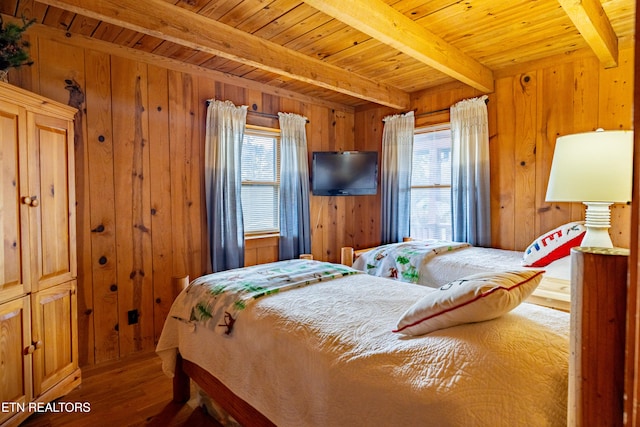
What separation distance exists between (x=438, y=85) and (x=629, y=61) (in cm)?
154

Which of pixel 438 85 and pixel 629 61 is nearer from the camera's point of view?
pixel 629 61

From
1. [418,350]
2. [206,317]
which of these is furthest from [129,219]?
[418,350]

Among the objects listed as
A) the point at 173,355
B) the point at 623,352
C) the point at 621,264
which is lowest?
the point at 173,355

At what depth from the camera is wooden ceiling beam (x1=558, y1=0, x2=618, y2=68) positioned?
190cm

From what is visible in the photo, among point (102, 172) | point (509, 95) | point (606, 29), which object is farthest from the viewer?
point (509, 95)

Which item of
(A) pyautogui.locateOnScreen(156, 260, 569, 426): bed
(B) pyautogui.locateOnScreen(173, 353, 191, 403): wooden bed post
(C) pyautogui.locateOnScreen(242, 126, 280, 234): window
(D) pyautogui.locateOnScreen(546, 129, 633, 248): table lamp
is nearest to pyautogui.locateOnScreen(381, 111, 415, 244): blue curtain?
(C) pyautogui.locateOnScreen(242, 126, 280, 234): window

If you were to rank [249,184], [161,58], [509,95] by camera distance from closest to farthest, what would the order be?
[161,58], [509,95], [249,184]

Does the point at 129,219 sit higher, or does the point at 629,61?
the point at 629,61

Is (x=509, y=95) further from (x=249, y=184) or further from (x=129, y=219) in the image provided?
(x=129, y=219)

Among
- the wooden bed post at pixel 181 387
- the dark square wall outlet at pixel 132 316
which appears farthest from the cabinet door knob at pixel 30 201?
the wooden bed post at pixel 181 387

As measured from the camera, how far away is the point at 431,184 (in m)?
3.84

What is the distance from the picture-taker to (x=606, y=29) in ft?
7.64

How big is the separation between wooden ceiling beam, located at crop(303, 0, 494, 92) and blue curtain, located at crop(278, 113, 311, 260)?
1.62m

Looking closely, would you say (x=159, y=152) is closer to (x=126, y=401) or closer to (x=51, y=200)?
(x=51, y=200)
